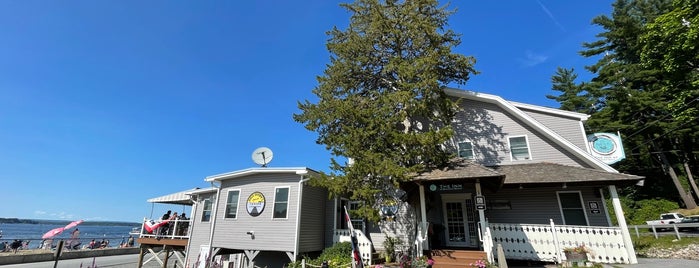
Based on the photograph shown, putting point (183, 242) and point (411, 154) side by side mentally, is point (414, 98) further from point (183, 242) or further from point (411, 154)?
point (183, 242)

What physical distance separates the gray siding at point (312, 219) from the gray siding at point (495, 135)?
7.13 m

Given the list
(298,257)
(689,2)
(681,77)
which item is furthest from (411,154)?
(681,77)

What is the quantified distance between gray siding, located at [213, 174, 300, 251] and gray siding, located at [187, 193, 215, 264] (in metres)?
1.98

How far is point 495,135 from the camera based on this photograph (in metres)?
14.1

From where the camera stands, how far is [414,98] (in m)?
11.7

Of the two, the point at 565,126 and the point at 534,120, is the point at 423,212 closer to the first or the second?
the point at 534,120

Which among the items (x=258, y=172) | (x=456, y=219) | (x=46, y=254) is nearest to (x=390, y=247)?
(x=456, y=219)

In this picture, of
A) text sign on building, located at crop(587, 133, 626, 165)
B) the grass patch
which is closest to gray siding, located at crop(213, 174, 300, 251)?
text sign on building, located at crop(587, 133, 626, 165)

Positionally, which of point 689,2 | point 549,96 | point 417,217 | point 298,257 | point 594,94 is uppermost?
point 549,96

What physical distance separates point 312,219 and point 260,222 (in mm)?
2437

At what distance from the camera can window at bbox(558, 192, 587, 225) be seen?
1188cm

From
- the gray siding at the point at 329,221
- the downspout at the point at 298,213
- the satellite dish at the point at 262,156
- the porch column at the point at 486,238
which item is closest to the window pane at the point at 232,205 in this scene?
the satellite dish at the point at 262,156

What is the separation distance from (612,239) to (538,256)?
226cm

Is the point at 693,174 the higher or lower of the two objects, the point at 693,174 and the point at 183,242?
the higher
